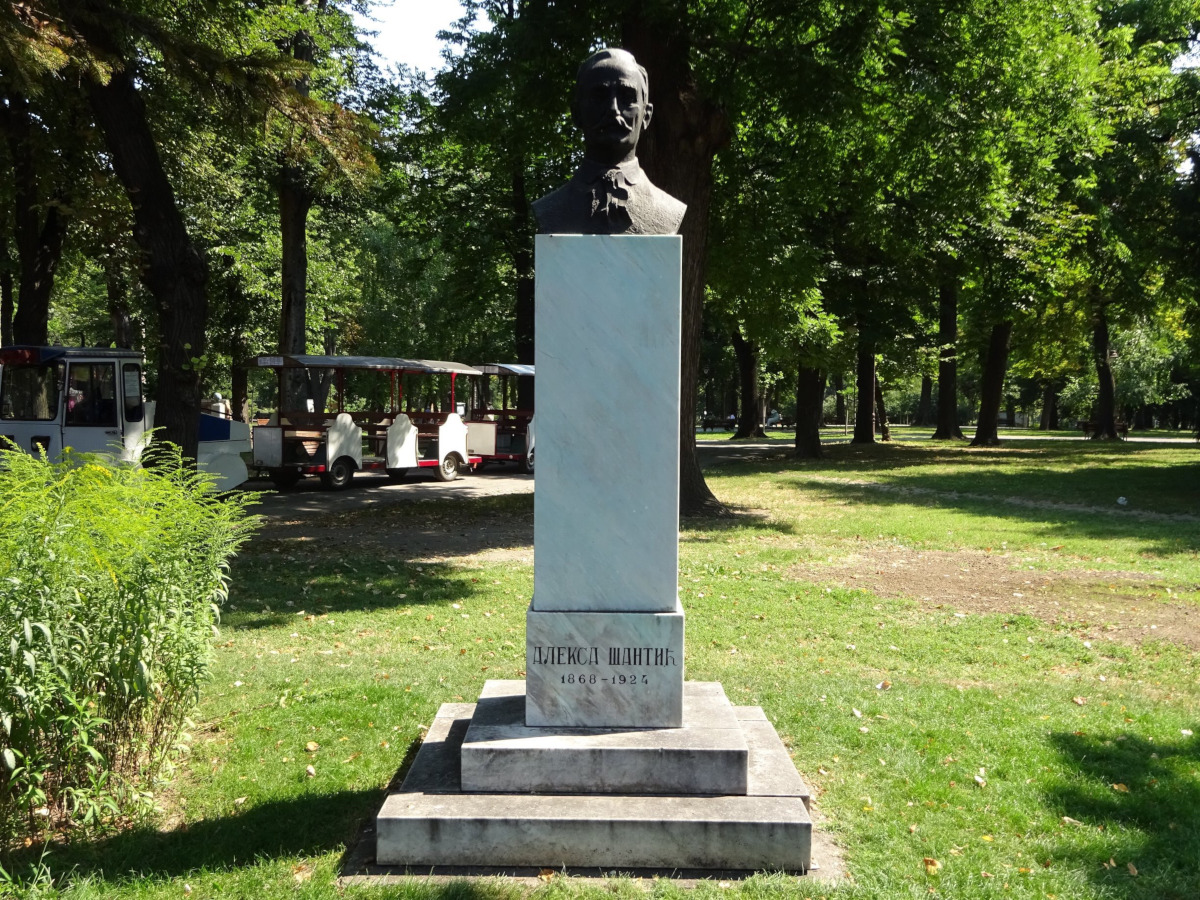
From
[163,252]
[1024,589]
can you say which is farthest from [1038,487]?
[163,252]

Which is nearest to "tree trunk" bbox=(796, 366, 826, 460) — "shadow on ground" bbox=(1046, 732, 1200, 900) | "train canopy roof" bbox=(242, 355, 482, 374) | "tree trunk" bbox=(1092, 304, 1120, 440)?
"train canopy roof" bbox=(242, 355, 482, 374)

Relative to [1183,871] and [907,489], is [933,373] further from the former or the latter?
[1183,871]

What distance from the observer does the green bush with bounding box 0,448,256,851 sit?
3773 mm

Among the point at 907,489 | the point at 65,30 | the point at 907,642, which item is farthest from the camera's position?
the point at 907,489

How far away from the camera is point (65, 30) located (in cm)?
970

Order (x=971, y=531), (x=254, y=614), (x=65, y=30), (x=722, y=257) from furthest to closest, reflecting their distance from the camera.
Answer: (x=722, y=257)
(x=971, y=531)
(x=65, y=30)
(x=254, y=614)

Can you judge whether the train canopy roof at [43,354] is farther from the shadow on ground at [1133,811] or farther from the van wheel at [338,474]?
the shadow on ground at [1133,811]

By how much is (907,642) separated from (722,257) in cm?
1078

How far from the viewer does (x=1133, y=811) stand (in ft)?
14.9

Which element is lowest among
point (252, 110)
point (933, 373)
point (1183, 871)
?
point (1183, 871)

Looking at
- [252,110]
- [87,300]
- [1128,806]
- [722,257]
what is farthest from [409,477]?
[87,300]

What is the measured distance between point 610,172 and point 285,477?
16.9m

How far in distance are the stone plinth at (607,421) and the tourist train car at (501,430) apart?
20252 mm

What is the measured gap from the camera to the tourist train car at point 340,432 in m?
19.7
